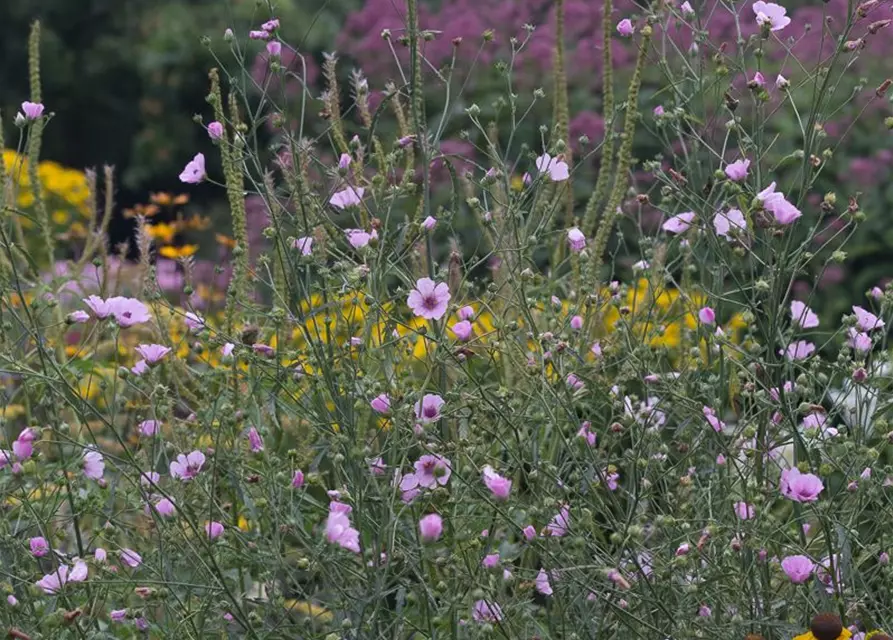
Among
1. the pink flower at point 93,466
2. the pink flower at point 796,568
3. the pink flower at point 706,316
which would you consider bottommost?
the pink flower at point 93,466

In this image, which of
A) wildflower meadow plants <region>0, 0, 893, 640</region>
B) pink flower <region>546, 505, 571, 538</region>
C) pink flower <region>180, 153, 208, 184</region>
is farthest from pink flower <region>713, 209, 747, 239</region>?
pink flower <region>180, 153, 208, 184</region>

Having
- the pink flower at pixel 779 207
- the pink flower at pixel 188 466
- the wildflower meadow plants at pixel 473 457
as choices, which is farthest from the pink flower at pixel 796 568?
the pink flower at pixel 188 466

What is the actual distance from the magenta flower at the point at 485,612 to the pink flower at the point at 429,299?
1.36ft

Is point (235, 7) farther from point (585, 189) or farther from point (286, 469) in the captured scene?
point (286, 469)

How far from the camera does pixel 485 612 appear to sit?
2035 mm

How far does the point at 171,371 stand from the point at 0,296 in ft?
1.65

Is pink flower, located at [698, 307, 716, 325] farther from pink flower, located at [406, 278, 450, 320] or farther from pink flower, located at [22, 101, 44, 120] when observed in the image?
pink flower, located at [22, 101, 44, 120]

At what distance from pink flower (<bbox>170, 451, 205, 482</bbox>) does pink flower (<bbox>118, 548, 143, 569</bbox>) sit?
14cm

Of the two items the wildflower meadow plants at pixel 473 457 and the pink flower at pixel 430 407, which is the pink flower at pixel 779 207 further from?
the pink flower at pixel 430 407

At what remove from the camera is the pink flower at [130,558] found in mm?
2120

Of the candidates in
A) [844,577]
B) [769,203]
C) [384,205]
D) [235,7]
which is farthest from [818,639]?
[235,7]

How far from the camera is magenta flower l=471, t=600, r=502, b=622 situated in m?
1.96

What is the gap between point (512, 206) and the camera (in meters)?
2.16

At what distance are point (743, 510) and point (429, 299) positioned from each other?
58 cm
